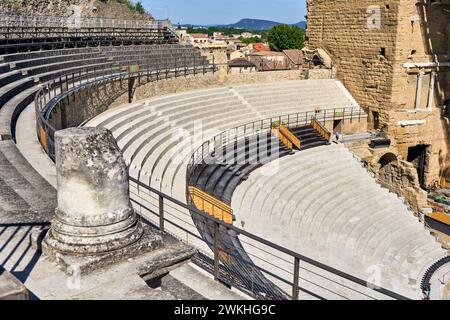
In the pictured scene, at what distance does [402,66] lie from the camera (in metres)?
22.2

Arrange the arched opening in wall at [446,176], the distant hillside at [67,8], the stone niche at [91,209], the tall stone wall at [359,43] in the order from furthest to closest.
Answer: the distant hillside at [67,8]
the arched opening in wall at [446,176]
the tall stone wall at [359,43]
the stone niche at [91,209]

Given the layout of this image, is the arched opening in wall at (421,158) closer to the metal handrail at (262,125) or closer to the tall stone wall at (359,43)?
the tall stone wall at (359,43)

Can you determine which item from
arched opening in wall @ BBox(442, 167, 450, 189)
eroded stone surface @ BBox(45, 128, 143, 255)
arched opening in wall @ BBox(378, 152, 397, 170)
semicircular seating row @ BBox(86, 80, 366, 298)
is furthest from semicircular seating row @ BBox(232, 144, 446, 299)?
eroded stone surface @ BBox(45, 128, 143, 255)

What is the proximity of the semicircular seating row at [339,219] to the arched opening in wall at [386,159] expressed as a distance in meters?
3.69

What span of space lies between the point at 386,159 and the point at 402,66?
4353 mm

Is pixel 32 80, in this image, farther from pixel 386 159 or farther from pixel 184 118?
pixel 386 159

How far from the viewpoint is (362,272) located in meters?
13.6

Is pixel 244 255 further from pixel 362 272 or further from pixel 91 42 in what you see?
pixel 91 42

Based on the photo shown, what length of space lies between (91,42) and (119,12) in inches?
594

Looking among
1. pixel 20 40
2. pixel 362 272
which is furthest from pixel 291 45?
pixel 362 272

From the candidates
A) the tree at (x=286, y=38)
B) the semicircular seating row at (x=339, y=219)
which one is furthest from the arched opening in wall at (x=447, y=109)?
the tree at (x=286, y=38)

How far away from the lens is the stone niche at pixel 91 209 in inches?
165

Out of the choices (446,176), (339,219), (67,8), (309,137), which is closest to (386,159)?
(446,176)

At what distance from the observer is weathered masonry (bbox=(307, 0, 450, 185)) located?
22094mm
